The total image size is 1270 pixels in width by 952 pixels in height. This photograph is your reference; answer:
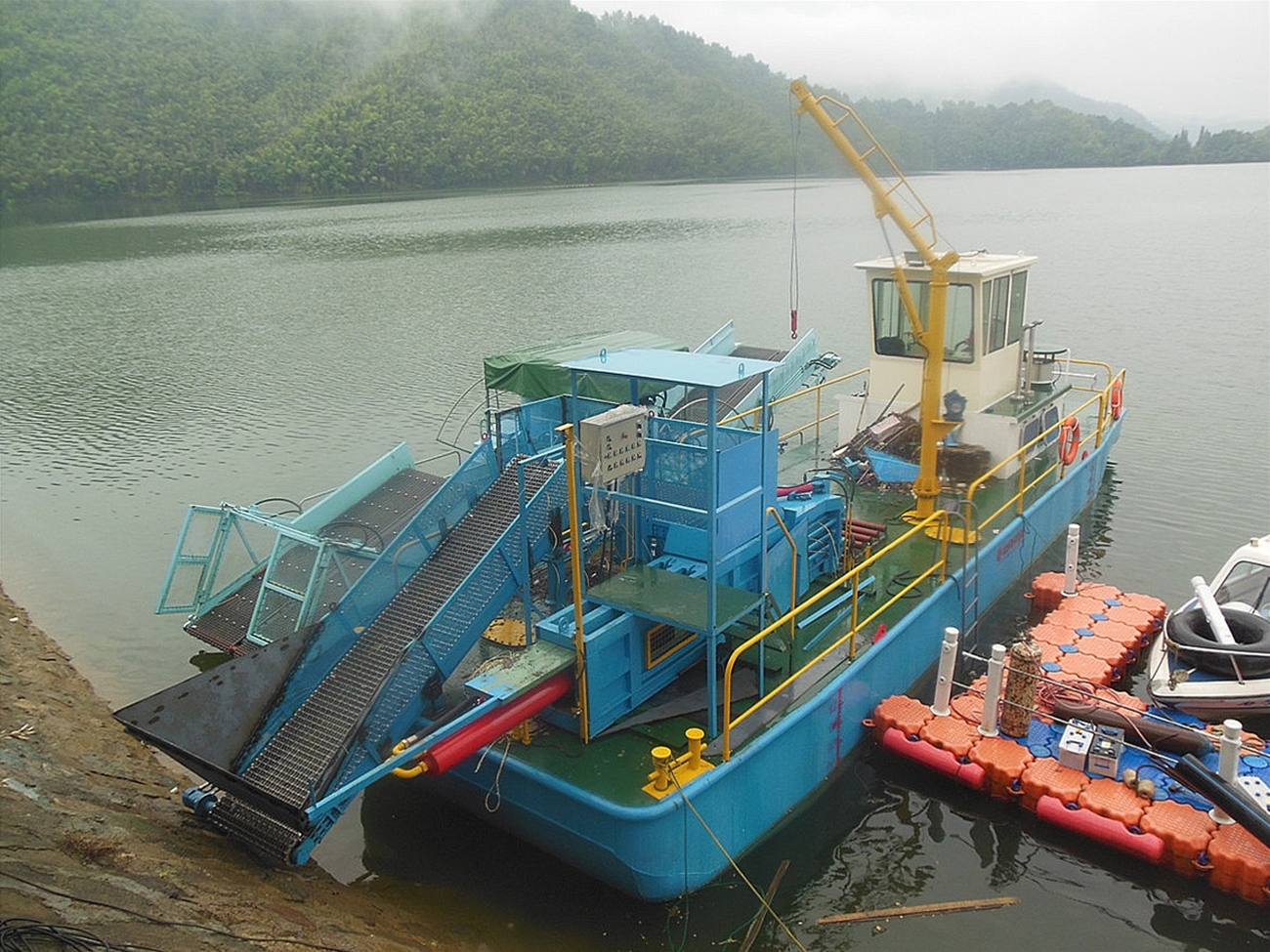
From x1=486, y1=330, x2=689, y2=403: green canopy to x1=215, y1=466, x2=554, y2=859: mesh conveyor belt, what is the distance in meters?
2.48

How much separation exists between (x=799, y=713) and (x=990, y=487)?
620cm

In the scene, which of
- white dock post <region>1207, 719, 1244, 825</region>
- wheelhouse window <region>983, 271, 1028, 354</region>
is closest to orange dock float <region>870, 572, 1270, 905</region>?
white dock post <region>1207, 719, 1244, 825</region>

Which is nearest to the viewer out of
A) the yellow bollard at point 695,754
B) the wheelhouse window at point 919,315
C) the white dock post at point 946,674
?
the yellow bollard at point 695,754

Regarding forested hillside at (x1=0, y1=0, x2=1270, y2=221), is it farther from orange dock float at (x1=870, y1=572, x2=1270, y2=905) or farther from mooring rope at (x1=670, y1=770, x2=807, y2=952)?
mooring rope at (x1=670, y1=770, x2=807, y2=952)

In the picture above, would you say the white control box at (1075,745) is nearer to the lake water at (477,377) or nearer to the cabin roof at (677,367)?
the lake water at (477,377)

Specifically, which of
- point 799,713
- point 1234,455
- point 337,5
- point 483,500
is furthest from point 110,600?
point 337,5

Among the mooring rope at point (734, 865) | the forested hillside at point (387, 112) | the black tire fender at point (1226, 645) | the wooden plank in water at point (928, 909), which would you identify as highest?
the forested hillside at point (387, 112)

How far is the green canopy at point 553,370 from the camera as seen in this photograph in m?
9.83

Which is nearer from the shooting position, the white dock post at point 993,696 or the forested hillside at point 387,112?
the white dock post at point 993,696

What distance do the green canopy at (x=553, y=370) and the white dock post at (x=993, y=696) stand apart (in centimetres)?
436

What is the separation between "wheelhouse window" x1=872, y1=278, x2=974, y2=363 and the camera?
11977 millimetres

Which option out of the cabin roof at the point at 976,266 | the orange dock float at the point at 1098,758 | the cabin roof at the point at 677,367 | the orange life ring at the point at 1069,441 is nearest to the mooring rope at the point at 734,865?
the orange dock float at the point at 1098,758

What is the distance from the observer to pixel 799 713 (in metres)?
7.34

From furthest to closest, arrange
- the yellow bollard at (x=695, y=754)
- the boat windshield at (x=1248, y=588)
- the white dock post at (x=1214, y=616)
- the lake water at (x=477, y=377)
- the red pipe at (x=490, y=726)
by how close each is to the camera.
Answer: the boat windshield at (x=1248, y=588)
the white dock post at (x=1214, y=616)
the lake water at (x=477, y=377)
the yellow bollard at (x=695, y=754)
the red pipe at (x=490, y=726)
